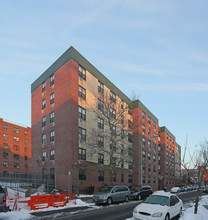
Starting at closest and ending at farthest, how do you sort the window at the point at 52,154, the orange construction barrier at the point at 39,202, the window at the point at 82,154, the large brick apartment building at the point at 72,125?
the orange construction barrier at the point at 39,202 < the large brick apartment building at the point at 72,125 < the window at the point at 82,154 < the window at the point at 52,154

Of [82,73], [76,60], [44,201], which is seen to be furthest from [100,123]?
[44,201]

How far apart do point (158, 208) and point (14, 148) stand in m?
72.7

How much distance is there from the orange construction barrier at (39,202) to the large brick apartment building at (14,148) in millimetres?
56569

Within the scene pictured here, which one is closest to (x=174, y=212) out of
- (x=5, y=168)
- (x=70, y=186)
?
(x=70, y=186)

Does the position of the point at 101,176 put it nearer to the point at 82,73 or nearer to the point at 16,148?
the point at 82,73

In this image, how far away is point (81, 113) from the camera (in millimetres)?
36312

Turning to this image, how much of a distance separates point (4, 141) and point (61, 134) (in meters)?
47.1

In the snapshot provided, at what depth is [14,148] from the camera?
77312 mm

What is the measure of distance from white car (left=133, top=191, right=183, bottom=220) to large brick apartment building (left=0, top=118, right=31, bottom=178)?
214 feet

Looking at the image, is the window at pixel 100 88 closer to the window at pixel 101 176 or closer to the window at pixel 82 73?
the window at pixel 82 73

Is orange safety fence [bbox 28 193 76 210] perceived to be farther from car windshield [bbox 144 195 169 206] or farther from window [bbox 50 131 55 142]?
window [bbox 50 131 55 142]

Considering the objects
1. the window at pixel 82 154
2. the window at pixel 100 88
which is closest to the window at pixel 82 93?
the window at pixel 100 88

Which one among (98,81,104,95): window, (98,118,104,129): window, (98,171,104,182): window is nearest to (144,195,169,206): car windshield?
(98,171,104,182): window

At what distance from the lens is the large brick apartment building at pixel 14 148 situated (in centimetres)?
7231
